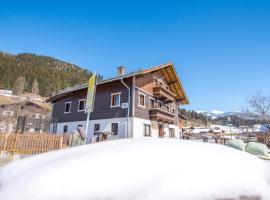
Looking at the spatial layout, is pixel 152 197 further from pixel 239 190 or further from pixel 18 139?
pixel 18 139

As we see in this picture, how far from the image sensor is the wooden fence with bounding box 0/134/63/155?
38.9 ft

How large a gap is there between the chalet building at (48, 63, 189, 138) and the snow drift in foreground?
14154 millimetres

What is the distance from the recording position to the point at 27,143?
12352mm

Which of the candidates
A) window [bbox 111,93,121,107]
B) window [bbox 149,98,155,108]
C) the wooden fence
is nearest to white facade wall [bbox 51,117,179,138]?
window [bbox 111,93,121,107]

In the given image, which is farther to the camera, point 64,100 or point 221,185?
point 64,100

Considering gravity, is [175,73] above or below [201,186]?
above

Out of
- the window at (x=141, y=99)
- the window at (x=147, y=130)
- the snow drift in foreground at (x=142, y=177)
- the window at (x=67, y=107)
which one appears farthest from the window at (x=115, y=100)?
the snow drift in foreground at (x=142, y=177)

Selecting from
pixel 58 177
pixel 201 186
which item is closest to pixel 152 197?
pixel 201 186

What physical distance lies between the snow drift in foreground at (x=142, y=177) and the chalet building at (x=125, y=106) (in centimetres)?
1415

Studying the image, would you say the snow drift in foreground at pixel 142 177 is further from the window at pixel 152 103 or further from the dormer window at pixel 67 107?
the dormer window at pixel 67 107

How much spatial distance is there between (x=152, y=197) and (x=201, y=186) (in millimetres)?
396

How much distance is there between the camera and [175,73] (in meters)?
24.4

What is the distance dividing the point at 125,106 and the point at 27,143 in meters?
8.57

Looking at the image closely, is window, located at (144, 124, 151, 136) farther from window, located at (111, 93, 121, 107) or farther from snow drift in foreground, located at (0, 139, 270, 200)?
snow drift in foreground, located at (0, 139, 270, 200)
